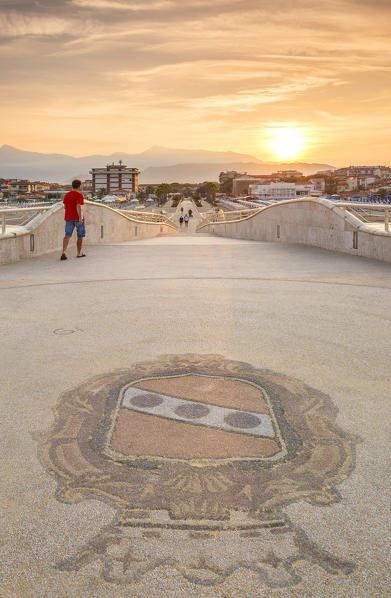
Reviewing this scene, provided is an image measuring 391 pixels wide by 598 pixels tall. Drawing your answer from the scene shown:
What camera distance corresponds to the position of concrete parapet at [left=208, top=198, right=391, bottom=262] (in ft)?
39.3

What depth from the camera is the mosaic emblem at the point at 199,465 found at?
2.28 metres

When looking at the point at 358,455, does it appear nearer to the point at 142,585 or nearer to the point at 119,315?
the point at 142,585

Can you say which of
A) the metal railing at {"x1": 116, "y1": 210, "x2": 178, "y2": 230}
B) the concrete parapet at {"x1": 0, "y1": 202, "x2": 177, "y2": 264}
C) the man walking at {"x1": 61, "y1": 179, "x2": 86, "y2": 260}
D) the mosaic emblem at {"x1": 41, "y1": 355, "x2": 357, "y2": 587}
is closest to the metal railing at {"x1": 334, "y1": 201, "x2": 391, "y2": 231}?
the man walking at {"x1": 61, "y1": 179, "x2": 86, "y2": 260}

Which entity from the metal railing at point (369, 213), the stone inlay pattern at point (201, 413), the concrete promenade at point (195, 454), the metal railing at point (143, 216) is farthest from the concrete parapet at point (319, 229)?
the stone inlay pattern at point (201, 413)

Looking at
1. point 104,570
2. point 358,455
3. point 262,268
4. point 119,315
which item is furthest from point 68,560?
point 262,268

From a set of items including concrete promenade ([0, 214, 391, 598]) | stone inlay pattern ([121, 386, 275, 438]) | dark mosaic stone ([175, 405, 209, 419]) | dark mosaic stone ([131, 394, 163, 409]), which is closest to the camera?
concrete promenade ([0, 214, 391, 598])

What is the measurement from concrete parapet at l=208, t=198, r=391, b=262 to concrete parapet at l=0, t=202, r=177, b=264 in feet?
17.3

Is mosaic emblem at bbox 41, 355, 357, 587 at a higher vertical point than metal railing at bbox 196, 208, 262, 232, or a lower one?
lower

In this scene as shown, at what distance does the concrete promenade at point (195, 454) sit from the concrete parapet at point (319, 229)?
5568 millimetres

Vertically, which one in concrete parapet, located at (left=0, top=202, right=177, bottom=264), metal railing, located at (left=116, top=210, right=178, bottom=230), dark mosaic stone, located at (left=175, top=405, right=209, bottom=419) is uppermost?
metal railing, located at (left=116, top=210, right=178, bottom=230)

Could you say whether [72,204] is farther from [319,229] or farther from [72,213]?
[319,229]

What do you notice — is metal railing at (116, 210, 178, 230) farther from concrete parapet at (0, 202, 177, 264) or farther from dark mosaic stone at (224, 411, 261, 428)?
dark mosaic stone at (224, 411, 261, 428)

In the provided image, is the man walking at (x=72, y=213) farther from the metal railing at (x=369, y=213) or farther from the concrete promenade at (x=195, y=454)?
the concrete promenade at (x=195, y=454)

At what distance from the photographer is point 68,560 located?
2244 mm
